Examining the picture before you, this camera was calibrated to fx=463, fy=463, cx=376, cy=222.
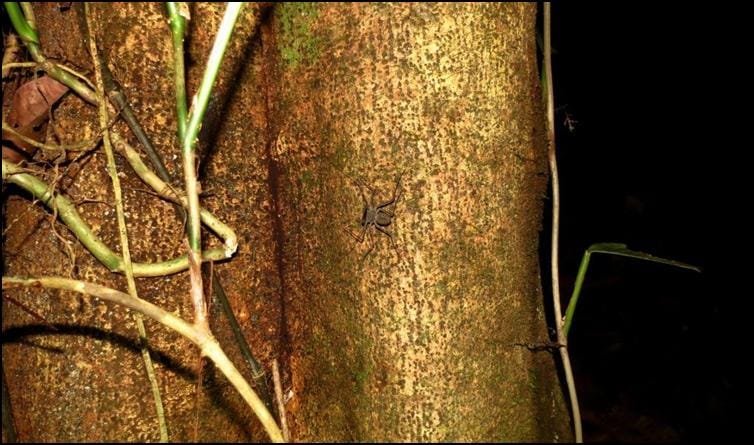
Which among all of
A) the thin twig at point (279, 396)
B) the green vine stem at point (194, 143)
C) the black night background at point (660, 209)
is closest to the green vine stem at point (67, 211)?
the green vine stem at point (194, 143)

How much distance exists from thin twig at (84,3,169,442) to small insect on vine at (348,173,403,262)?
1.11 ft

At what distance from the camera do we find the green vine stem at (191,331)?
0.57 m

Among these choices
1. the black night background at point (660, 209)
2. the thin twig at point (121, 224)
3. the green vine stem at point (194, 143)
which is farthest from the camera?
the black night background at point (660, 209)

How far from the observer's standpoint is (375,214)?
63 cm

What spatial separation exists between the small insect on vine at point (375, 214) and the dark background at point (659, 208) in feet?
5.53

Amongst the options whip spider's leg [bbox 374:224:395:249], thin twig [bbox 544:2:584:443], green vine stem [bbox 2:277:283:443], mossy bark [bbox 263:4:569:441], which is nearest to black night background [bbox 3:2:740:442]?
thin twig [bbox 544:2:584:443]

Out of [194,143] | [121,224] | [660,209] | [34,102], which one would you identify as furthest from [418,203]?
[660,209]

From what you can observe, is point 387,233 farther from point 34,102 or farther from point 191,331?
point 34,102

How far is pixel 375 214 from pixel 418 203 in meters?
0.06

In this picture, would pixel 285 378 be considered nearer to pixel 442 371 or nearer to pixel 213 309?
pixel 213 309

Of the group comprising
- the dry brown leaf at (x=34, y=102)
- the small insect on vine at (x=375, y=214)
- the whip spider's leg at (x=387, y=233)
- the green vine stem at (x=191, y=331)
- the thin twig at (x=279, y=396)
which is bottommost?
the thin twig at (x=279, y=396)

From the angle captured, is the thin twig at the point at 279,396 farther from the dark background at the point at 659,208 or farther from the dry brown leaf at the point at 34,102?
the dark background at the point at 659,208

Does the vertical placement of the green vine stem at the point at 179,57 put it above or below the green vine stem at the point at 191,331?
above

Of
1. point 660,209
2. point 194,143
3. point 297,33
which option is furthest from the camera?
point 660,209
